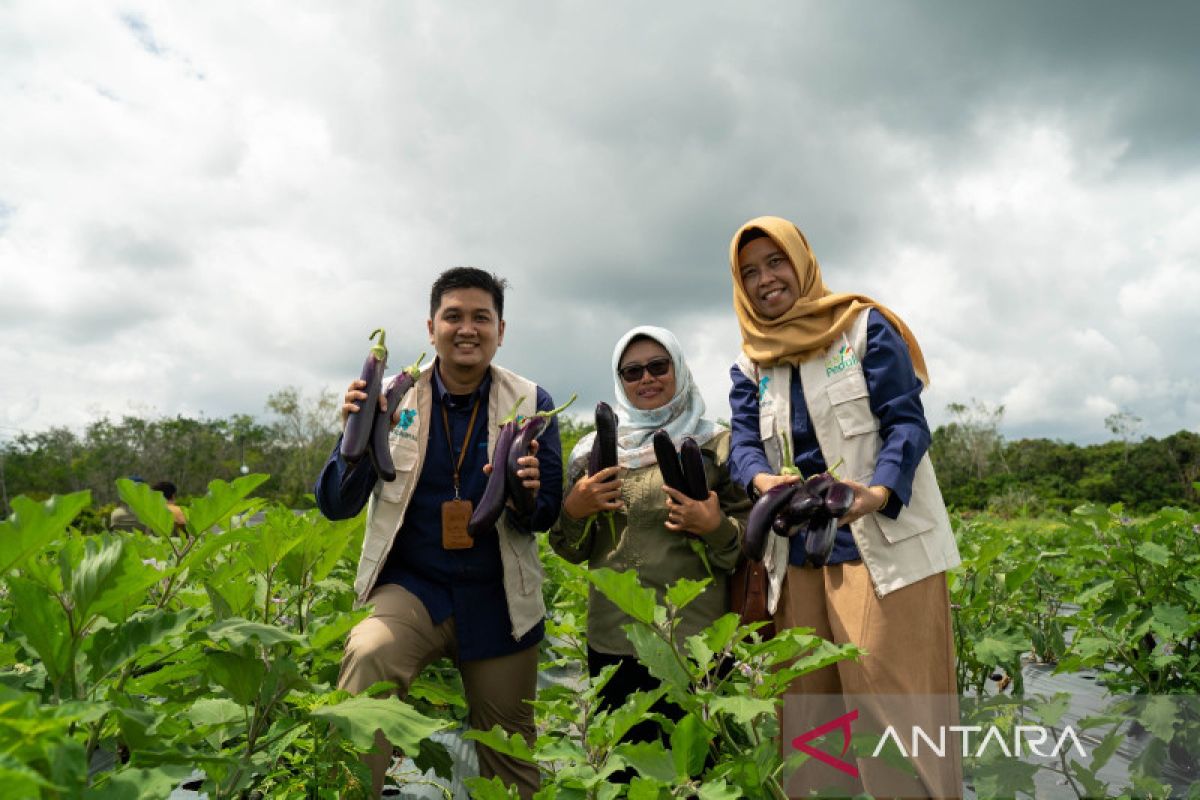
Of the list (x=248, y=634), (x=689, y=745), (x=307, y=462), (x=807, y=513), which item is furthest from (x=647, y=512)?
(x=307, y=462)

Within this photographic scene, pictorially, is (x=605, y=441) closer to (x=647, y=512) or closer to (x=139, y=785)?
(x=647, y=512)

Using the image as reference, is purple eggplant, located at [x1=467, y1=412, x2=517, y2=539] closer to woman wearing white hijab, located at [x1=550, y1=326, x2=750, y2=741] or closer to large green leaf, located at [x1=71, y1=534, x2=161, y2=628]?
woman wearing white hijab, located at [x1=550, y1=326, x2=750, y2=741]

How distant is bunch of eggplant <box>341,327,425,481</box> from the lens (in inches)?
91.2

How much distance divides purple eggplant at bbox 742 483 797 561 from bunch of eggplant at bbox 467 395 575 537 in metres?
0.71

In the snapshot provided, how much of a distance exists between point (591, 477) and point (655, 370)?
0.46 m

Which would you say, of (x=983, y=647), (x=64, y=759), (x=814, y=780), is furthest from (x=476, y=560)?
(x=64, y=759)

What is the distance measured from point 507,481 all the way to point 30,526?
1.55m

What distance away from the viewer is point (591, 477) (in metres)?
2.55

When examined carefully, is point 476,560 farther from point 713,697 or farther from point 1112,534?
point 1112,534

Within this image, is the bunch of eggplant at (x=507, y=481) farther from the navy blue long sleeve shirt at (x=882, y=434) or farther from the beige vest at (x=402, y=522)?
the navy blue long sleeve shirt at (x=882, y=434)

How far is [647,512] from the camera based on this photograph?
262 centimetres

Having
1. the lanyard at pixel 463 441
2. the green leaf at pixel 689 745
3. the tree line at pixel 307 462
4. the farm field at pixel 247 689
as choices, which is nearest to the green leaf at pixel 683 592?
the farm field at pixel 247 689

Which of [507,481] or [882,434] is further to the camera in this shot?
[507,481]

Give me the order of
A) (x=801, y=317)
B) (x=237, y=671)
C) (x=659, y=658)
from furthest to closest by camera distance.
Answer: (x=801, y=317) → (x=659, y=658) → (x=237, y=671)
